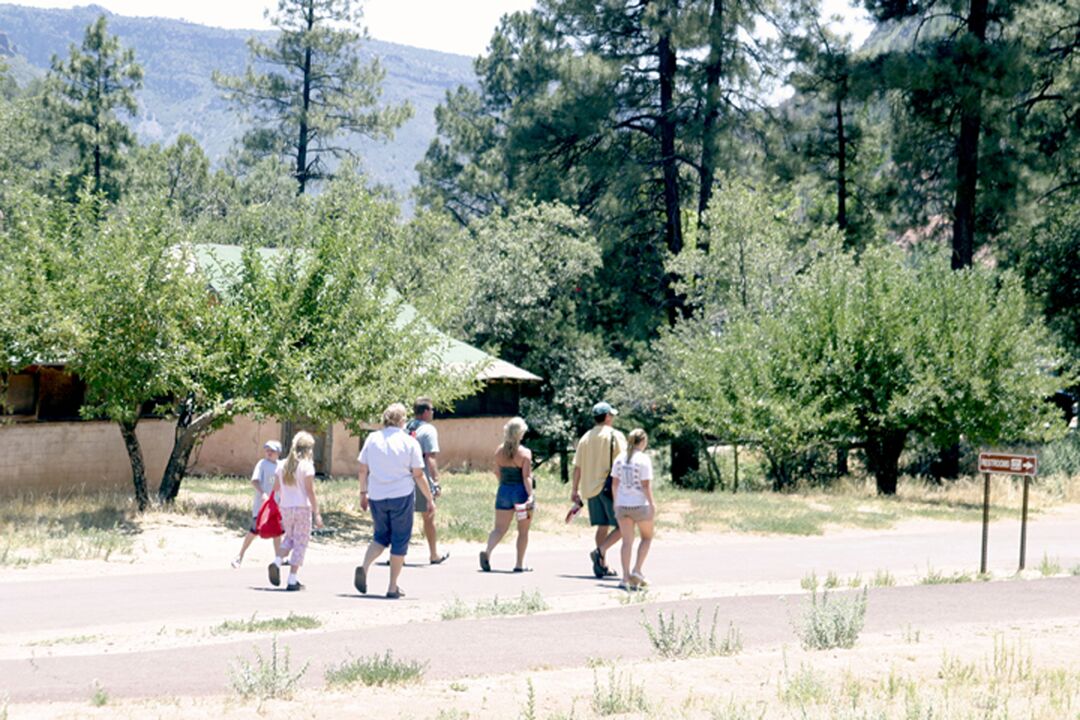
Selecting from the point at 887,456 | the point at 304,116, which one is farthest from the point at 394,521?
the point at 304,116

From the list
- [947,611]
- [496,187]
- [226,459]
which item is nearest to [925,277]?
[226,459]

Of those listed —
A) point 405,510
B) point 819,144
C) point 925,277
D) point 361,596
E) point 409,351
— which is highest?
point 819,144

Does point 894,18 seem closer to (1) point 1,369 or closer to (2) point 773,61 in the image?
(2) point 773,61

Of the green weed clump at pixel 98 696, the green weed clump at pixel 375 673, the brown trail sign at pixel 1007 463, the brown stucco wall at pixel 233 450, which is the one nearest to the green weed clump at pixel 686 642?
the green weed clump at pixel 375 673

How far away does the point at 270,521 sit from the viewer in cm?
1415

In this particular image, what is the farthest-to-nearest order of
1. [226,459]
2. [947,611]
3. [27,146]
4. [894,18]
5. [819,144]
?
[27,146] → [819,144] → [894,18] → [226,459] → [947,611]

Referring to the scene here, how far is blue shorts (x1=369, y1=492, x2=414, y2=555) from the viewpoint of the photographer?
12906 millimetres

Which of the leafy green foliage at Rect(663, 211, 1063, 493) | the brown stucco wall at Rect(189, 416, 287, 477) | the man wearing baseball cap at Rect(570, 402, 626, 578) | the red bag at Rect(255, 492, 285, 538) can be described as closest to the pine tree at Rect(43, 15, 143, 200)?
the brown stucco wall at Rect(189, 416, 287, 477)

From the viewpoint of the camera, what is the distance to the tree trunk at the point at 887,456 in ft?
98.3

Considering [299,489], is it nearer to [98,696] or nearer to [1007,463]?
[98,696]

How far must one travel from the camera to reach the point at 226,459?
2923 cm

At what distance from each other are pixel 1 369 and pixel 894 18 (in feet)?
86.5

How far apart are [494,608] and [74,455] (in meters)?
14.6

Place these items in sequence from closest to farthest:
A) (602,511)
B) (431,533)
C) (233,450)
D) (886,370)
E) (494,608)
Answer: (494,608) < (602,511) < (431,533) < (886,370) < (233,450)
